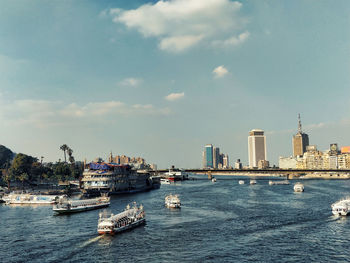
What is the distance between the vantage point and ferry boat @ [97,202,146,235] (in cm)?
6894

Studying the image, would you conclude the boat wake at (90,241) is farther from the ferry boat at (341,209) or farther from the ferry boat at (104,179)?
the ferry boat at (104,179)

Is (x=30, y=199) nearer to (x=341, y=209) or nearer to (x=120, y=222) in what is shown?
(x=120, y=222)

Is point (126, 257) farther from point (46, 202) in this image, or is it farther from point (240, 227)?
point (46, 202)

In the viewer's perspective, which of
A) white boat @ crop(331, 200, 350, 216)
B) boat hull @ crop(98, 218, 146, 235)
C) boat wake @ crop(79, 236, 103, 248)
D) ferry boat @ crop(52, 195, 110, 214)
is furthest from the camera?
ferry boat @ crop(52, 195, 110, 214)

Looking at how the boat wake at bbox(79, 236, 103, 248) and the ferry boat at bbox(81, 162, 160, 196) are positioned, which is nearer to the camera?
the boat wake at bbox(79, 236, 103, 248)

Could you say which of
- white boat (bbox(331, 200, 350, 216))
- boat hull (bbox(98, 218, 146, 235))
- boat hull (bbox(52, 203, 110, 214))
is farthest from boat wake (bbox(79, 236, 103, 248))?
white boat (bbox(331, 200, 350, 216))

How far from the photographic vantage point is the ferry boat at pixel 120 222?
226 ft

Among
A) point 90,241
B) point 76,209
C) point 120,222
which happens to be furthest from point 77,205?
point 90,241

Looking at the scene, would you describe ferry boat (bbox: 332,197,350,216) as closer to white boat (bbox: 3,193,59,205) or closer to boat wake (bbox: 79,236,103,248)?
boat wake (bbox: 79,236,103,248)

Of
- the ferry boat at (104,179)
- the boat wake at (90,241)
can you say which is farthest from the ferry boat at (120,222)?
the ferry boat at (104,179)

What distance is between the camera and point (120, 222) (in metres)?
73.6

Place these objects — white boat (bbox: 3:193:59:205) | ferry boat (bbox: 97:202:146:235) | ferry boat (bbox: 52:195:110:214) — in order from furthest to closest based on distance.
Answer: white boat (bbox: 3:193:59:205), ferry boat (bbox: 52:195:110:214), ferry boat (bbox: 97:202:146:235)

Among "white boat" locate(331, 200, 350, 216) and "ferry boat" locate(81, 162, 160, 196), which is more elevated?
"ferry boat" locate(81, 162, 160, 196)

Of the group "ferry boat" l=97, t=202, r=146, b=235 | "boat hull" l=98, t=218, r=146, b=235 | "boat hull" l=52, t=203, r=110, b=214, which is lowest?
"boat hull" l=52, t=203, r=110, b=214
